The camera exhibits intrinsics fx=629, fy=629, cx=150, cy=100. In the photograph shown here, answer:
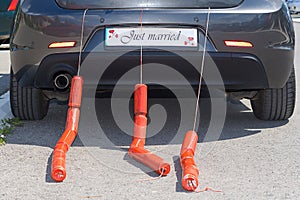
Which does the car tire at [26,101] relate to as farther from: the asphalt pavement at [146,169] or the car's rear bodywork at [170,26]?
the car's rear bodywork at [170,26]

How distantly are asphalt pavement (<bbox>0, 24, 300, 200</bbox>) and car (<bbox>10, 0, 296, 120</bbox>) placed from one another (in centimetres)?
42

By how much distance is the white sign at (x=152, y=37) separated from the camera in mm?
4121

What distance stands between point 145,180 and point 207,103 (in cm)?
256

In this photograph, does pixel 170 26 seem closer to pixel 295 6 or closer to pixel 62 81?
pixel 62 81

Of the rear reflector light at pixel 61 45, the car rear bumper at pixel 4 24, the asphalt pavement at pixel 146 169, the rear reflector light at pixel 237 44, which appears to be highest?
the rear reflector light at pixel 237 44

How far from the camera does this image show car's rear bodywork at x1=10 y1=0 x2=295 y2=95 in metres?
4.14

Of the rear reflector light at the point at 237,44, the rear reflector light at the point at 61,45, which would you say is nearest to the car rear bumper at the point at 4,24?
the rear reflector light at the point at 61,45

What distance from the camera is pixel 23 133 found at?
4.68 m

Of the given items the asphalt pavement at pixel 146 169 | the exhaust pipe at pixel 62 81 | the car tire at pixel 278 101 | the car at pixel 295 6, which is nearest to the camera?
the asphalt pavement at pixel 146 169

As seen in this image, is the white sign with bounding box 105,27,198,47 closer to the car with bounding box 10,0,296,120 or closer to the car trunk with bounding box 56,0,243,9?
the car with bounding box 10,0,296,120

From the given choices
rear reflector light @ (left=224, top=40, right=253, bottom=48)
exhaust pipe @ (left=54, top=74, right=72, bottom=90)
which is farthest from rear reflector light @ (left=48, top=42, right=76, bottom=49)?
rear reflector light @ (left=224, top=40, right=253, bottom=48)

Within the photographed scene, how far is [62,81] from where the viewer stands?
4266 mm

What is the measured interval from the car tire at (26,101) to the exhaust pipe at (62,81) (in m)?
0.64

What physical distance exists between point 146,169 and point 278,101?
157 cm
